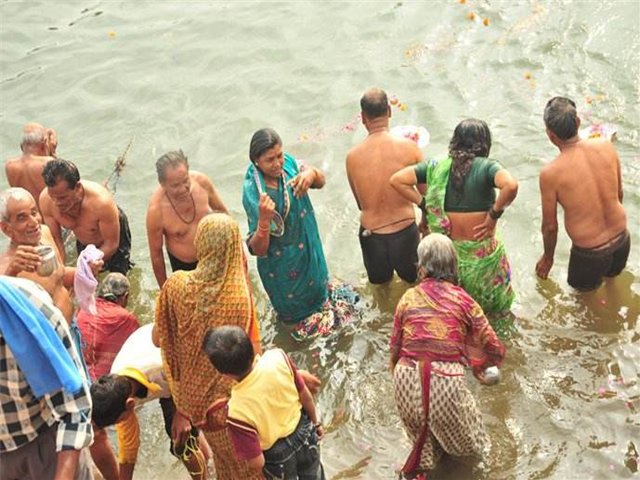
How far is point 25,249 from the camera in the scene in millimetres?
5148

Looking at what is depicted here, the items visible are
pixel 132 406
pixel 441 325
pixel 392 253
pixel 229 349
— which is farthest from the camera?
pixel 392 253

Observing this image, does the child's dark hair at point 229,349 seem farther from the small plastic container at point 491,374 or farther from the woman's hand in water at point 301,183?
the woman's hand in water at point 301,183

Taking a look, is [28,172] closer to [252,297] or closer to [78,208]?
[78,208]

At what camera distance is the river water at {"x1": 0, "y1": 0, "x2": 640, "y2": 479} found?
5.39m

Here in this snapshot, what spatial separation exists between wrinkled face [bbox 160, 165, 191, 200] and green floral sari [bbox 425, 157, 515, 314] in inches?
66.1

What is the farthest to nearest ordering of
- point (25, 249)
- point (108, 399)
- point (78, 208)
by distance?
1. point (78, 208)
2. point (25, 249)
3. point (108, 399)

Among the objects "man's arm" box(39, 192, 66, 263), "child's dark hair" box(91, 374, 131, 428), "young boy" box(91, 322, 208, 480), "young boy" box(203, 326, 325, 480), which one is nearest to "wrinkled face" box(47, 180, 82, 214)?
"man's arm" box(39, 192, 66, 263)

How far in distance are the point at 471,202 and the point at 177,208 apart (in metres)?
2.10

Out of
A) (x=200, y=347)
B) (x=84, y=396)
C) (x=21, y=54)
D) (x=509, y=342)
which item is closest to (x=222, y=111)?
(x=21, y=54)

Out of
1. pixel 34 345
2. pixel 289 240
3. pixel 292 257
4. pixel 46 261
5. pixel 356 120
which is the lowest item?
pixel 356 120

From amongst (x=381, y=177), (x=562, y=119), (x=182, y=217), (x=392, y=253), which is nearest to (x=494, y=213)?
(x=562, y=119)

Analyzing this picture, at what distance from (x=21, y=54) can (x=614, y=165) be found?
9.14m

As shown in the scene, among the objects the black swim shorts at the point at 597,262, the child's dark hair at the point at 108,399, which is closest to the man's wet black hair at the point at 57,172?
the child's dark hair at the point at 108,399

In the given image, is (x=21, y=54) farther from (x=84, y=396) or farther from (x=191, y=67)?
(x=84, y=396)
